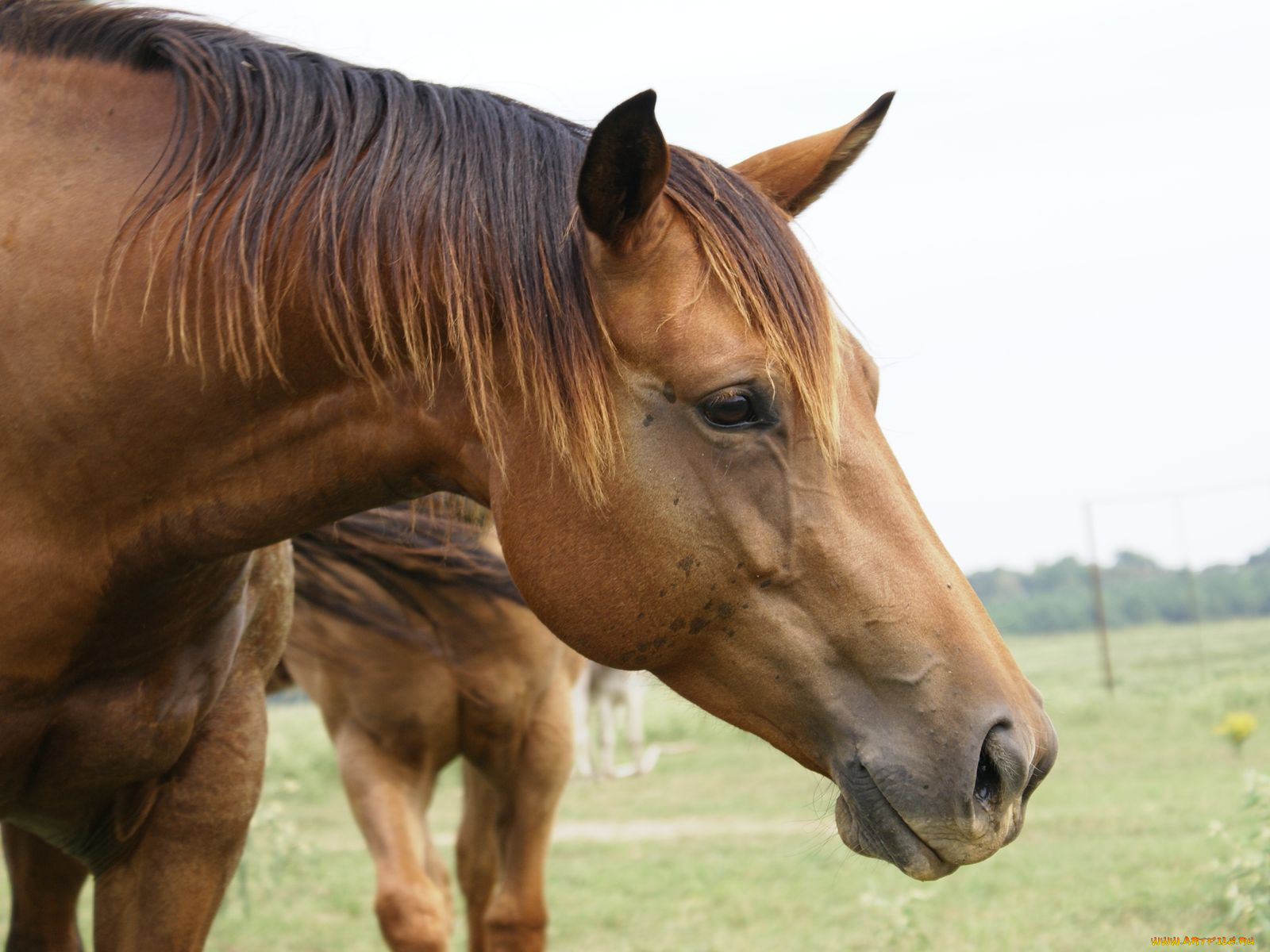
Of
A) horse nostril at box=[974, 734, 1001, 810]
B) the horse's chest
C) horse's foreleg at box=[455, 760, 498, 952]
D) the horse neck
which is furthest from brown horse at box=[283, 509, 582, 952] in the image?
horse nostril at box=[974, 734, 1001, 810]

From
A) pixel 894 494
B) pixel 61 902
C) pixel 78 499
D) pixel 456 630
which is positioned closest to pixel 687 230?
pixel 894 494

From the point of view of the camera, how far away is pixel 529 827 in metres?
4.65

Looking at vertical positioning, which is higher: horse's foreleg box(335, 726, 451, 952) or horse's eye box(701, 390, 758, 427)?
horse's eye box(701, 390, 758, 427)

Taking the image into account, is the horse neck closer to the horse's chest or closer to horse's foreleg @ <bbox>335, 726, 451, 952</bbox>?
the horse's chest

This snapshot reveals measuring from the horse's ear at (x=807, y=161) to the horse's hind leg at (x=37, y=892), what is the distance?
→ 232 centimetres

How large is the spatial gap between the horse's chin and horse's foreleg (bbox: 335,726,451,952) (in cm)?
249

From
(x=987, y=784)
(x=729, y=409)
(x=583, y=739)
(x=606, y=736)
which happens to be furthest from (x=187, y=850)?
(x=606, y=736)

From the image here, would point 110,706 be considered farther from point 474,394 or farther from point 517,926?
point 517,926

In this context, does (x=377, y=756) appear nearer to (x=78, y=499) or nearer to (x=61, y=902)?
(x=61, y=902)

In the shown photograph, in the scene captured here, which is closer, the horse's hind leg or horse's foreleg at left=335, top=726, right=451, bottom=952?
the horse's hind leg

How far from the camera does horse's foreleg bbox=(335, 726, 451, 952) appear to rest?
414 cm

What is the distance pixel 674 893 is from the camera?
254 inches

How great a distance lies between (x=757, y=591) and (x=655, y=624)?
0.17m

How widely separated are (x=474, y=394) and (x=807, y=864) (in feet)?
17.9
